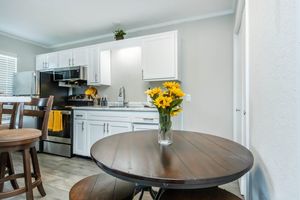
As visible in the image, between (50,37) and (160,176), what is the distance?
4537 millimetres

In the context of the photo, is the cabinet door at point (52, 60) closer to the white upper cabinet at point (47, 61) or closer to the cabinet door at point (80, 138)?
the white upper cabinet at point (47, 61)

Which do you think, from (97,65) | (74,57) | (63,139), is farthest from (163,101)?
(74,57)

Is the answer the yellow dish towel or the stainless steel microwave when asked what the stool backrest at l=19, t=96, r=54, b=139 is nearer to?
the yellow dish towel

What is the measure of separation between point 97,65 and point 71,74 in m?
0.62

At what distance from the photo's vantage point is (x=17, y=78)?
4000 mm

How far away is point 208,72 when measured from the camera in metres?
3.14

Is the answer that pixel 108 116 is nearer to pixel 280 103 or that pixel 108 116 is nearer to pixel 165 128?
pixel 165 128

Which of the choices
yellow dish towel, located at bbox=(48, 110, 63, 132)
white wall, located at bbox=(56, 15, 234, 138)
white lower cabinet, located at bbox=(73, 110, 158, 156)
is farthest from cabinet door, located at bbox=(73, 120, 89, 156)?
white wall, located at bbox=(56, 15, 234, 138)

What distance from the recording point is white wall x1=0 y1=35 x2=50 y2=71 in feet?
12.9

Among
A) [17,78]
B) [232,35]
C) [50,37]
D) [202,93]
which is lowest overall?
[202,93]

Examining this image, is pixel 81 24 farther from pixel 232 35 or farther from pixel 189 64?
pixel 232 35

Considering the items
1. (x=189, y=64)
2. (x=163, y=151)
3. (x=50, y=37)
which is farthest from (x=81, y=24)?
(x=163, y=151)

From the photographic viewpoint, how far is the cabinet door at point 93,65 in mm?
3656

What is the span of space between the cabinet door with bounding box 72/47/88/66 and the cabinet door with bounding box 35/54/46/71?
0.94 m
